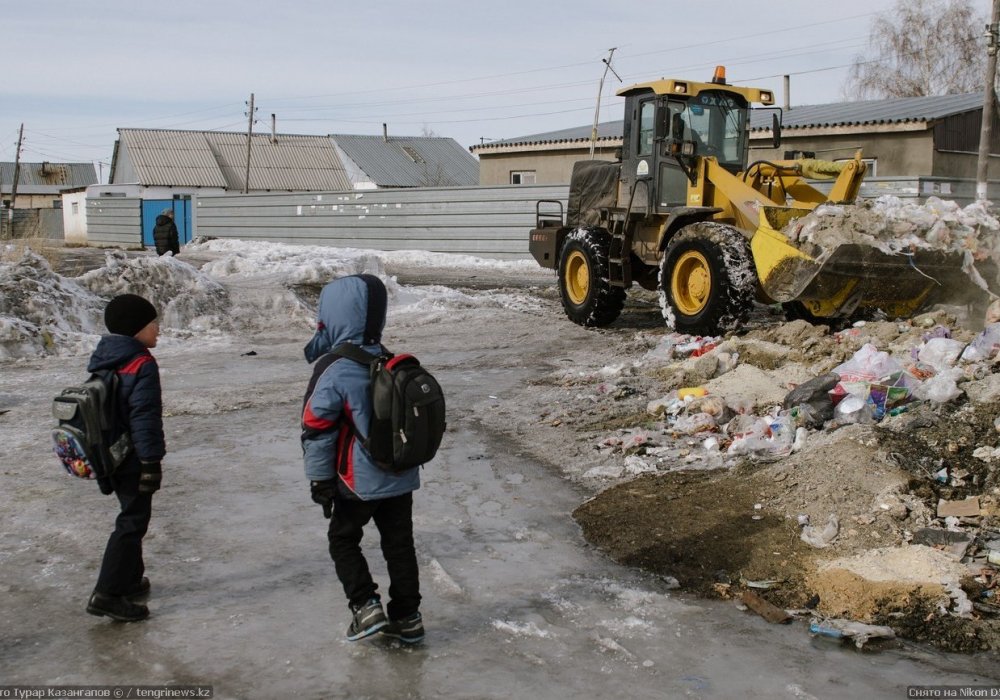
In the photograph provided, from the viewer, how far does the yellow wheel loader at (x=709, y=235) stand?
10117mm

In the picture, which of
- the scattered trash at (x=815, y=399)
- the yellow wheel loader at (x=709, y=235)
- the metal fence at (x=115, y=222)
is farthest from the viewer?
the metal fence at (x=115, y=222)

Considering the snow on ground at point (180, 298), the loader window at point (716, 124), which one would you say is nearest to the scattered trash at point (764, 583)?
the loader window at point (716, 124)

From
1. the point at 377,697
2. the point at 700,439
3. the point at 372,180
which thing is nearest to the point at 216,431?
the point at 700,439

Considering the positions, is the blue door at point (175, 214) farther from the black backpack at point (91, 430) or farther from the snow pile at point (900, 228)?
the black backpack at point (91, 430)

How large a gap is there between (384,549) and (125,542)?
1.17m

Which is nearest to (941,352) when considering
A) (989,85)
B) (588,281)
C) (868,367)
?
(868,367)

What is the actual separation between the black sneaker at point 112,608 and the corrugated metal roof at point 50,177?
88.6 m

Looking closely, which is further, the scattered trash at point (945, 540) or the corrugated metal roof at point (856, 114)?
the corrugated metal roof at point (856, 114)

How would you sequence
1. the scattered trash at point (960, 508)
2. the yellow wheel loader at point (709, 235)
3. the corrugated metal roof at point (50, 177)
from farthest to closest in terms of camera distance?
the corrugated metal roof at point (50, 177) → the yellow wheel loader at point (709, 235) → the scattered trash at point (960, 508)

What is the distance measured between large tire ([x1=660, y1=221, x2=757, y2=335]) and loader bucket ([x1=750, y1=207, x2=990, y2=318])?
0.22 m

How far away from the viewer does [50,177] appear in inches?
3425

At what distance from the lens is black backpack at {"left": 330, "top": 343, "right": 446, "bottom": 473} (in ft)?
12.6

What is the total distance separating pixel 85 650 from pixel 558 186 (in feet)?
63.5

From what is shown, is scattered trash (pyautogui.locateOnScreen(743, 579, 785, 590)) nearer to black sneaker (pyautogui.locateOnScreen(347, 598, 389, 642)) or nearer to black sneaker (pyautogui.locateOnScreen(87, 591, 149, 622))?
black sneaker (pyautogui.locateOnScreen(347, 598, 389, 642))
